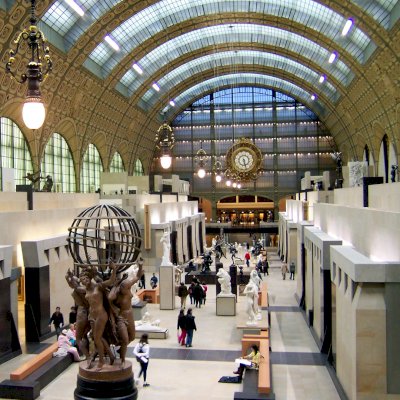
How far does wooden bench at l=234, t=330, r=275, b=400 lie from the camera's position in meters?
11.7

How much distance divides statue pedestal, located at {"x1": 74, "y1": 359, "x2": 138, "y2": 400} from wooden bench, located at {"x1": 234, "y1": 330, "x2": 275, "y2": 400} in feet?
17.3

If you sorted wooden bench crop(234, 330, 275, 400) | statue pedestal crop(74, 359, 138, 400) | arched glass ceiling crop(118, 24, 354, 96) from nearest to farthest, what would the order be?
statue pedestal crop(74, 359, 138, 400), wooden bench crop(234, 330, 275, 400), arched glass ceiling crop(118, 24, 354, 96)

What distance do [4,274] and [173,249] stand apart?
22.9m

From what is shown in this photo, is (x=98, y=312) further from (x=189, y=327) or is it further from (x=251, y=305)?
(x=251, y=305)

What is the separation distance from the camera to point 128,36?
40312mm

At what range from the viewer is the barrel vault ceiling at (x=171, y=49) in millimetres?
30859

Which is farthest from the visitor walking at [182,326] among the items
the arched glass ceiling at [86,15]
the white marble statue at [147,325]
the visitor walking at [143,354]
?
the arched glass ceiling at [86,15]

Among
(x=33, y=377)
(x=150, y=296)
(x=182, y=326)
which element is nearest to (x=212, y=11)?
(x=150, y=296)

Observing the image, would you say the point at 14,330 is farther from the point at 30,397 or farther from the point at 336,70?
the point at 336,70

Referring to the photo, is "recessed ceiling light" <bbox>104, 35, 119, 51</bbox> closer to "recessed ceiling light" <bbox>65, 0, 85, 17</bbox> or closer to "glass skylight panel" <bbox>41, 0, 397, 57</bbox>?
"glass skylight panel" <bbox>41, 0, 397, 57</bbox>

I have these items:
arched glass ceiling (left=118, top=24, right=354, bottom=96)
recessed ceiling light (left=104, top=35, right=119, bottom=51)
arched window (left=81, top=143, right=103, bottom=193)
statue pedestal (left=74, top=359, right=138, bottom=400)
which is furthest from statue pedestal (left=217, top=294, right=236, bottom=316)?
arched glass ceiling (left=118, top=24, right=354, bottom=96)

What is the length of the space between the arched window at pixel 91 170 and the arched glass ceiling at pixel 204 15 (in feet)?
25.2

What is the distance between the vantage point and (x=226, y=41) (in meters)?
49.0

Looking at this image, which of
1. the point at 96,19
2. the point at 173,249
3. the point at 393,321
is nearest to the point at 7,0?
the point at 96,19
